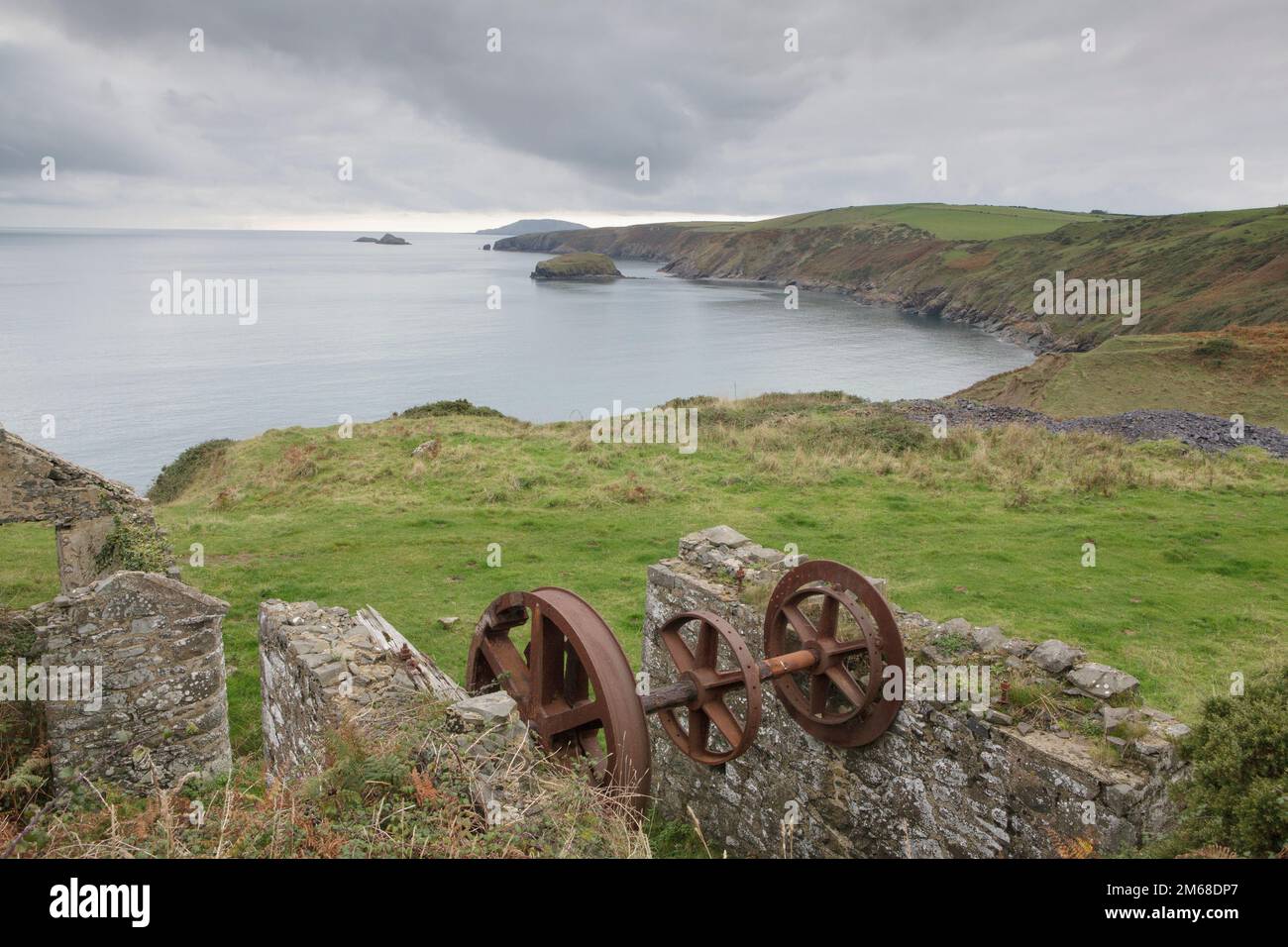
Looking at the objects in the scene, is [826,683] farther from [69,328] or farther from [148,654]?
[69,328]

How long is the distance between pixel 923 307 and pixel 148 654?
402ft

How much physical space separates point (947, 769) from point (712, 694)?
2341 millimetres

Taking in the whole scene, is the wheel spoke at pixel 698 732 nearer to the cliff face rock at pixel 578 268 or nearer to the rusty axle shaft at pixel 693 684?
the rusty axle shaft at pixel 693 684

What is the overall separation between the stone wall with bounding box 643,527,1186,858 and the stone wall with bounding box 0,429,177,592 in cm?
992

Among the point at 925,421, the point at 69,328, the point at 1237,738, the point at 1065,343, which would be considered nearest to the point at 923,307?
the point at 1065,343

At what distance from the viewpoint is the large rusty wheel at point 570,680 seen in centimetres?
580

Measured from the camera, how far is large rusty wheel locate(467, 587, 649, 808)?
5.80 metres

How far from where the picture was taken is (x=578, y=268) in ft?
597

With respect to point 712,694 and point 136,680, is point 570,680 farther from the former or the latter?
point 136,680

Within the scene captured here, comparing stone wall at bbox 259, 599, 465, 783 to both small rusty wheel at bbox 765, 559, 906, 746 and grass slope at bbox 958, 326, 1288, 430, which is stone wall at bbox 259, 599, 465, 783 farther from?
grass slope at bbox 958, 326, 1288, 430

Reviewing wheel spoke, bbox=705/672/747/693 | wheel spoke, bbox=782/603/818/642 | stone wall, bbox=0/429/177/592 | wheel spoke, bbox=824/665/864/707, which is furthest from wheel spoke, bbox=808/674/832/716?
stone wall, bbox=0/429/177/592

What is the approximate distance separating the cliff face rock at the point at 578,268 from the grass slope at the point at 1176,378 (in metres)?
146

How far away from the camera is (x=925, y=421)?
31.9m

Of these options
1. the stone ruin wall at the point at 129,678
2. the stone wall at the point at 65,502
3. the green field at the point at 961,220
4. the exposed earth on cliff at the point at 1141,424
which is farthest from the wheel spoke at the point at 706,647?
the green field at the point at 961,220
